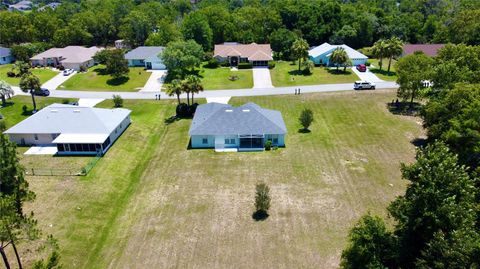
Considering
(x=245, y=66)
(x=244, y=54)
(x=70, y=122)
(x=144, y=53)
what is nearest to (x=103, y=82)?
(x=144, y=53)

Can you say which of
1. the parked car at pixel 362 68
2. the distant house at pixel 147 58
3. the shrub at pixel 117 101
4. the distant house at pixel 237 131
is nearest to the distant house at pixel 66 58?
the distant house at pixel 147 58

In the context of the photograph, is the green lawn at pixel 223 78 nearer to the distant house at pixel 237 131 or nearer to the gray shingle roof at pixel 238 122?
the gray shingle roof at pixel 238 122

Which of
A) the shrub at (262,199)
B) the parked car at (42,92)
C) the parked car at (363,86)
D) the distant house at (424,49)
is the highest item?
the distant house at (424,49)

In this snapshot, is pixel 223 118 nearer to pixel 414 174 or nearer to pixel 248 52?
pixel 414 174

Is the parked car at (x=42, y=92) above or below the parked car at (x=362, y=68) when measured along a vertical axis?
below

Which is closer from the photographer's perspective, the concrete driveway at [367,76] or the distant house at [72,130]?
the distant house at [72,130]

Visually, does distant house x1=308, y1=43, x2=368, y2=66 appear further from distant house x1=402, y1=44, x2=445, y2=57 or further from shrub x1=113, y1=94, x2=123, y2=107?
shrub x1=113, y1=94, x2=123, y2=107

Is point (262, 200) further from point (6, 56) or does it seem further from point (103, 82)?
point (6, 56)

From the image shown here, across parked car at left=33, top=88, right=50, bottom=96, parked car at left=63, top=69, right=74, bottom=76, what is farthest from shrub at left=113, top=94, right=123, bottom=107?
parked car at left=63, top=69, right=74, bottom=76

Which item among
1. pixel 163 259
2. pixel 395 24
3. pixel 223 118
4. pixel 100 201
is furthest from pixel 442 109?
pixel 395 24
